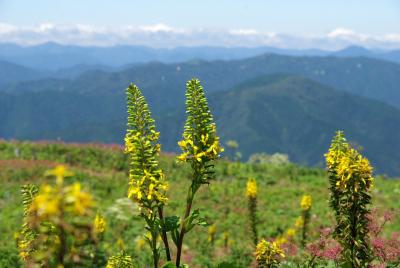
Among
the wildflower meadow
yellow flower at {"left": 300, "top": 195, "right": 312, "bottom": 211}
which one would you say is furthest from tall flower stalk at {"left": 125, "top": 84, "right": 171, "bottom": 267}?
yellow flower at {"left": 300, "top": 195, "right": 312, "bottom": 211}

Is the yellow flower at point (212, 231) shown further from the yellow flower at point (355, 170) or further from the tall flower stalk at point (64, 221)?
the tall flower stalk at point (64, 221)

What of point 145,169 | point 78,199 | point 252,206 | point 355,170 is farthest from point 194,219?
point 252,206

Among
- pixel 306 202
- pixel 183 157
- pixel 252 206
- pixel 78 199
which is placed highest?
pixel 78 199

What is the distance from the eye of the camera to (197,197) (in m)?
22.2

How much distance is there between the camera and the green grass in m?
25.3

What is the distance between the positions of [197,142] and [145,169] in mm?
707

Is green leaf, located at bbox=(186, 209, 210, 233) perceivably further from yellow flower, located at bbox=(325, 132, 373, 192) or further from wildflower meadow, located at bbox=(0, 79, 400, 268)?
yellow flower, located at bbox=(325, 132, 373, 192)

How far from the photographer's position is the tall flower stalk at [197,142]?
5.02 metres

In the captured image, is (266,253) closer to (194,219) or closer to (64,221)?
(194,219)

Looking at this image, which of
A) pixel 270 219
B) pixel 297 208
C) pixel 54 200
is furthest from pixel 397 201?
pixel 54 200

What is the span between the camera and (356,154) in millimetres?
6086

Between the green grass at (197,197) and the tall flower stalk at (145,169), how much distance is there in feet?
46.4

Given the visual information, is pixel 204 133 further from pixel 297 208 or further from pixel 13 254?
pixel 297 208

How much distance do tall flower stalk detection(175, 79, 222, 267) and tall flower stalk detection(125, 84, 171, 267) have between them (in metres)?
0.31
